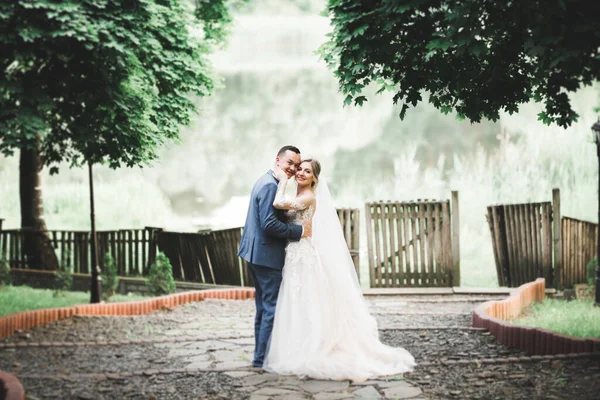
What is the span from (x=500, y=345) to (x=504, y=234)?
204 inches

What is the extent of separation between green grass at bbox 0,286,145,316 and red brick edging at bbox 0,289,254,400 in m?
1.37

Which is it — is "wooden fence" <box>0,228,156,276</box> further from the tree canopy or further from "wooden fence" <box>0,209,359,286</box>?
the tree canopy

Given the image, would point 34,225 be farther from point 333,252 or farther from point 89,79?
point 333,252

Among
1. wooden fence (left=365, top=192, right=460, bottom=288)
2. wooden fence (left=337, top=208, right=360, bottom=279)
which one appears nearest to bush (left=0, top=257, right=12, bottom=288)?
wooden fence (left=337, top=208, right=360, bottom=279)

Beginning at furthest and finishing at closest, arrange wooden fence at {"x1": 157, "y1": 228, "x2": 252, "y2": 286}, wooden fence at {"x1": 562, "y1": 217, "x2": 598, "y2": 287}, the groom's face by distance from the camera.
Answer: wooden fence at {"x1": 157, "y1": 228, "x2": 252, "y2": 286} → wooden fence at {"x1": 562, "y1": 217, "x2": 598, "y2": 287} → the groom's face

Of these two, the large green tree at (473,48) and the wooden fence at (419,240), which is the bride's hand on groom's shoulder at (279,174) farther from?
the wooden fence at (419,240)

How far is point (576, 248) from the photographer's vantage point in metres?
11.5

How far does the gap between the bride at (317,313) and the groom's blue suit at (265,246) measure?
2.7 inches

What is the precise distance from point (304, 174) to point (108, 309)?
4383mm

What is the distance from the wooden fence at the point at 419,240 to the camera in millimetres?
11266

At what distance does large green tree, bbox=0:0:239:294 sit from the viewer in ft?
21.9

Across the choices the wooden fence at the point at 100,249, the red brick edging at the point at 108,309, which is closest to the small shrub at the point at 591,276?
the red brick edging at the point at 108,309

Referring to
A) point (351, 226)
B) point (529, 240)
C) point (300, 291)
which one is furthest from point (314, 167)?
point (529, 240)

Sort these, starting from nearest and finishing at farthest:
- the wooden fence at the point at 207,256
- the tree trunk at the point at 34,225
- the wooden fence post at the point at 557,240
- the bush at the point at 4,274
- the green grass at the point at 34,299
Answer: the green grass at the point at 34,299 → the wooden fence post at the point at 557,240 → the wooden fence at the point at 207,256 → the bush at the point at 4,274 → the tree trunk at the point at 34,225
